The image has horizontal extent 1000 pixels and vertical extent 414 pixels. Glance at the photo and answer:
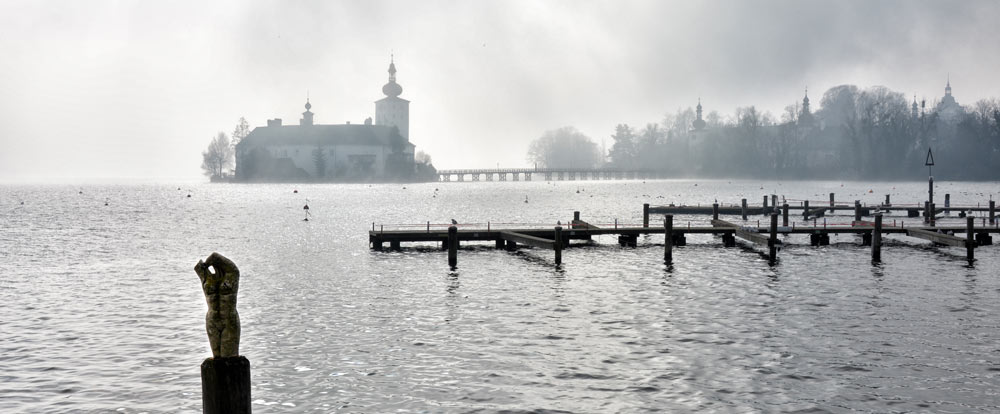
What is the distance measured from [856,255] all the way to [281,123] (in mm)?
175003

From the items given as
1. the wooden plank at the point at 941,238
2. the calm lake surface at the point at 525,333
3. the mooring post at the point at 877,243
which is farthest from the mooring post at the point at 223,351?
the wooden plank at the point at 941,238

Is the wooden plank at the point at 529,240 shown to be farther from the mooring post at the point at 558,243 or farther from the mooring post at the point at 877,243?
the mooring post at the point at 877,243

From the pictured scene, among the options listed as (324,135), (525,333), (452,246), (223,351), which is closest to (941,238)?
(452,246)

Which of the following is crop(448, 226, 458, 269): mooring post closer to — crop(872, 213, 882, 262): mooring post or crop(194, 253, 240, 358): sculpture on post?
crop(872, 213, 882, 262): mooring post

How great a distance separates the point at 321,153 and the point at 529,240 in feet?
493

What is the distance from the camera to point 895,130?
153625 millimetres

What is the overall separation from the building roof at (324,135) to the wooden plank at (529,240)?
148888 millimetres

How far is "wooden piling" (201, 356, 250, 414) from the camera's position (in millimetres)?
9047

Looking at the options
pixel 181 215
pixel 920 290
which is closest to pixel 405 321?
pixel 920 290

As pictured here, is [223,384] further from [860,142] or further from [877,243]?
[860,142]

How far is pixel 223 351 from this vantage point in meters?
9.09

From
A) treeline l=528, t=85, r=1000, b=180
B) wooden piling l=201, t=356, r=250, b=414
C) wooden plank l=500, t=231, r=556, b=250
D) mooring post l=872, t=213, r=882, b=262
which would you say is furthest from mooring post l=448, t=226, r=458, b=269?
treeline l=528, t=85, r=1000, b=180

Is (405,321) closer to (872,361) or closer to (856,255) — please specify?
(872,361)

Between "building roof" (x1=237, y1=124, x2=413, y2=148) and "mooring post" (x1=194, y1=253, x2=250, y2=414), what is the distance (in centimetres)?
17934
